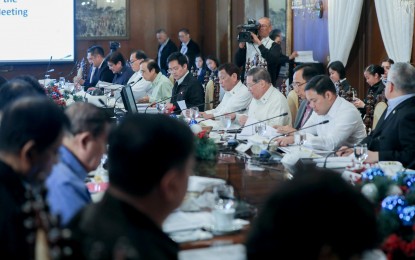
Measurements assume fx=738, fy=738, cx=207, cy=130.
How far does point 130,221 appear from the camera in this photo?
1.44 metres

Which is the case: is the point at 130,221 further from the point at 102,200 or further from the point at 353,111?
the point at 353,111

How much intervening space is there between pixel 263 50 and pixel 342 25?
3.12ft

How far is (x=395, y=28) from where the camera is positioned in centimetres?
754

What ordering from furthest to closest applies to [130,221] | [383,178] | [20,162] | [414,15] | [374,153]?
[414,15], [374,153], [383,178], [20,162], [130,221]

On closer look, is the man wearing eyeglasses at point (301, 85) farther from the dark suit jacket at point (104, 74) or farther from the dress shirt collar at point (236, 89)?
the dark suit jacket at point (104, 74)

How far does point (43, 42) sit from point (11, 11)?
680 millimetres

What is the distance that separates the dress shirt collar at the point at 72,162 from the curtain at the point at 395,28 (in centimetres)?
557

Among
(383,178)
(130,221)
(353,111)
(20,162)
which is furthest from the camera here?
(353,111)

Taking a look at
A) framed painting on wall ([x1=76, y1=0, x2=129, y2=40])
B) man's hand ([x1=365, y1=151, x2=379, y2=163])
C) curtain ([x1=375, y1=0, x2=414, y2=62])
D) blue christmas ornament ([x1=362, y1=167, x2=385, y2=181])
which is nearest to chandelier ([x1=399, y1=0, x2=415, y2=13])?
curtain ([x1=375, y1=0, x2=414, y2=62])

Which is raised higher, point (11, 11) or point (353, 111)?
point (11, 11)

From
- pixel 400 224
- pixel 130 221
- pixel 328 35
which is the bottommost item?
pixel 400 224

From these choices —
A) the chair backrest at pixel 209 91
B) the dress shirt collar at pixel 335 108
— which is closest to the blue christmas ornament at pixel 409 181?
the dress shirt collar at pixel 335 108

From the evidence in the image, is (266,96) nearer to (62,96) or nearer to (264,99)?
(264,99)

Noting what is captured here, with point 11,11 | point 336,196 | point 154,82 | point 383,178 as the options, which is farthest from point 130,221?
point 11,11
